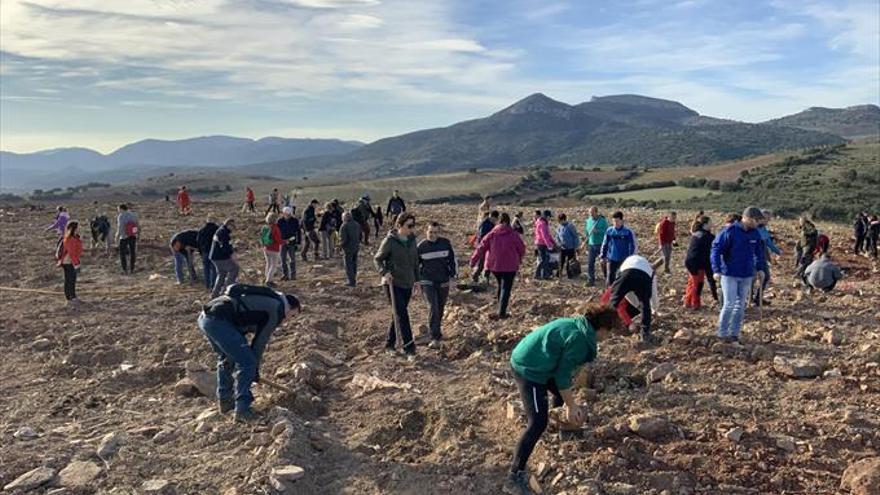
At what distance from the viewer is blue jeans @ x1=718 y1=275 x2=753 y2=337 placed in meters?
8.78

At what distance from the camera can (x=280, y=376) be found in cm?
840

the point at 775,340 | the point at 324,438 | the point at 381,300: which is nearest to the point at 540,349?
the point at 324,438

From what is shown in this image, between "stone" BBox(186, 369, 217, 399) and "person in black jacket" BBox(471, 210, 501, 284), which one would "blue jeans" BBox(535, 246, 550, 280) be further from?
"stone" BBox(186, 369, 217, 399)

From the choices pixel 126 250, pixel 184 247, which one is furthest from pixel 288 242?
pixel 126 250

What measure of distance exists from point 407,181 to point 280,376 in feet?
255

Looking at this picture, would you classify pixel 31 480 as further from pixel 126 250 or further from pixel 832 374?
pixel 126 250

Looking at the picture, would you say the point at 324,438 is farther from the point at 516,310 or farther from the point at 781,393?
the point at 516,310

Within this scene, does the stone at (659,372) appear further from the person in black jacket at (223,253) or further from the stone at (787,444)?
the person in black jacket at (223,253)

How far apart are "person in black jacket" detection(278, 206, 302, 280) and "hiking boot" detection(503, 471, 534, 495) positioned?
10.4 m

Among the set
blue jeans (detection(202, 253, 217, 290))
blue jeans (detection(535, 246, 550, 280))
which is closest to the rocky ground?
blue jeans (detection(202, 253, 217, 290))

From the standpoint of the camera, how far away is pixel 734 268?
8.79 metres

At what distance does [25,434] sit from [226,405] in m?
1.89

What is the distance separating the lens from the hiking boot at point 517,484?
548cm

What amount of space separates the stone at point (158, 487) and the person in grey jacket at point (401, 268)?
142 inches
